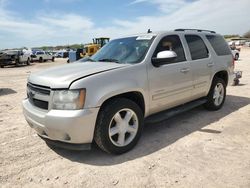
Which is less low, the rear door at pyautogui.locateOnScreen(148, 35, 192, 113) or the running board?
the rear door at pyautogui.locateOnScreen(148, 35, 192, 113)

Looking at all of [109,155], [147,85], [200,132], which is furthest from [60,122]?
[200,132]

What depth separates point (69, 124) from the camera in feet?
10.7

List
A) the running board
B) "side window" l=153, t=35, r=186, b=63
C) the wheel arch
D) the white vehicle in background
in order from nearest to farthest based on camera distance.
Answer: the running board < "side window" l=153, t=35, r=186, b=63 < the wheel arch < the white vehicle in background

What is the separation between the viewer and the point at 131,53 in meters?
4.36

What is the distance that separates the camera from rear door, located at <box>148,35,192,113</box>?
420 cm

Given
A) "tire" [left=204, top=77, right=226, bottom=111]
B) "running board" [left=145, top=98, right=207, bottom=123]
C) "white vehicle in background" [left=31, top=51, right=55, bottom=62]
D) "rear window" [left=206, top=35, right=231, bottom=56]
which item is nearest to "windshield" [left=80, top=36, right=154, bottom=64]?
"running board" [left=145, top=98, right=207, bottom=123]

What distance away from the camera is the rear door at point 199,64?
5059mm

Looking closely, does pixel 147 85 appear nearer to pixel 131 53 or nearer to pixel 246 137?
pixel 131 53

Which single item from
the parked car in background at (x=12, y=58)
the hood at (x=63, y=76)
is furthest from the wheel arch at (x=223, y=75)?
the parked car in background at (x=12, y=58)

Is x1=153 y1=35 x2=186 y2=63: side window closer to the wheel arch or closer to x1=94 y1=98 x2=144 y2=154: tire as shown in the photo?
x1=94 y1=98 x2=144 y2=154: tire

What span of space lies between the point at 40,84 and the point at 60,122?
725mm

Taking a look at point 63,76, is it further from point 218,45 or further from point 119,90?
point 218,45

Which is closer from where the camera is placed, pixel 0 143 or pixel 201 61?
pixel 0 143

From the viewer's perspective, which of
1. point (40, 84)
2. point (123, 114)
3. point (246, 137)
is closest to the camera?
point (40, 84)
